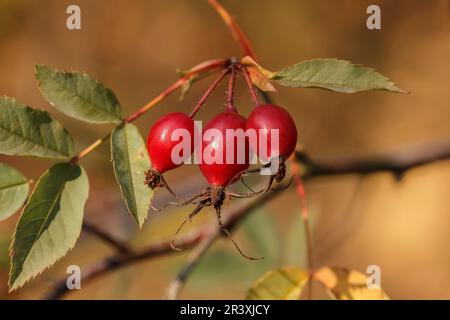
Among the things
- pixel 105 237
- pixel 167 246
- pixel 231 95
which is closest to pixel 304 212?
pixel 167 246

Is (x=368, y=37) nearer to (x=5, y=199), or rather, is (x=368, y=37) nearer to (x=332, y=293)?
(x=332, y=293)

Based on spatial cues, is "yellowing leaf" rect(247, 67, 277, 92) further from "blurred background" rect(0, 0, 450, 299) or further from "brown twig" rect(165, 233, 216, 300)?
"blurred background" rect(0, 0, 450, 299)

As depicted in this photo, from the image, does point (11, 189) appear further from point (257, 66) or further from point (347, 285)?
point (347, 285)

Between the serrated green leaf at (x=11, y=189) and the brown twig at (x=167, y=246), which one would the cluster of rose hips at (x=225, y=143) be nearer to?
the serrated green leaf at (x=11, y=189)

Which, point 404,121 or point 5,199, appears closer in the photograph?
point 5,199

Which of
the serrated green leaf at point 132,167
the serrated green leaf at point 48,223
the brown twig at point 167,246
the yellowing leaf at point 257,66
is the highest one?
the yellowing leaf at point 257,66

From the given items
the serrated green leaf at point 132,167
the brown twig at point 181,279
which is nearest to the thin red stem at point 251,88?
the serrated green leaf at point 132,167

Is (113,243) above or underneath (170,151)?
underneath
